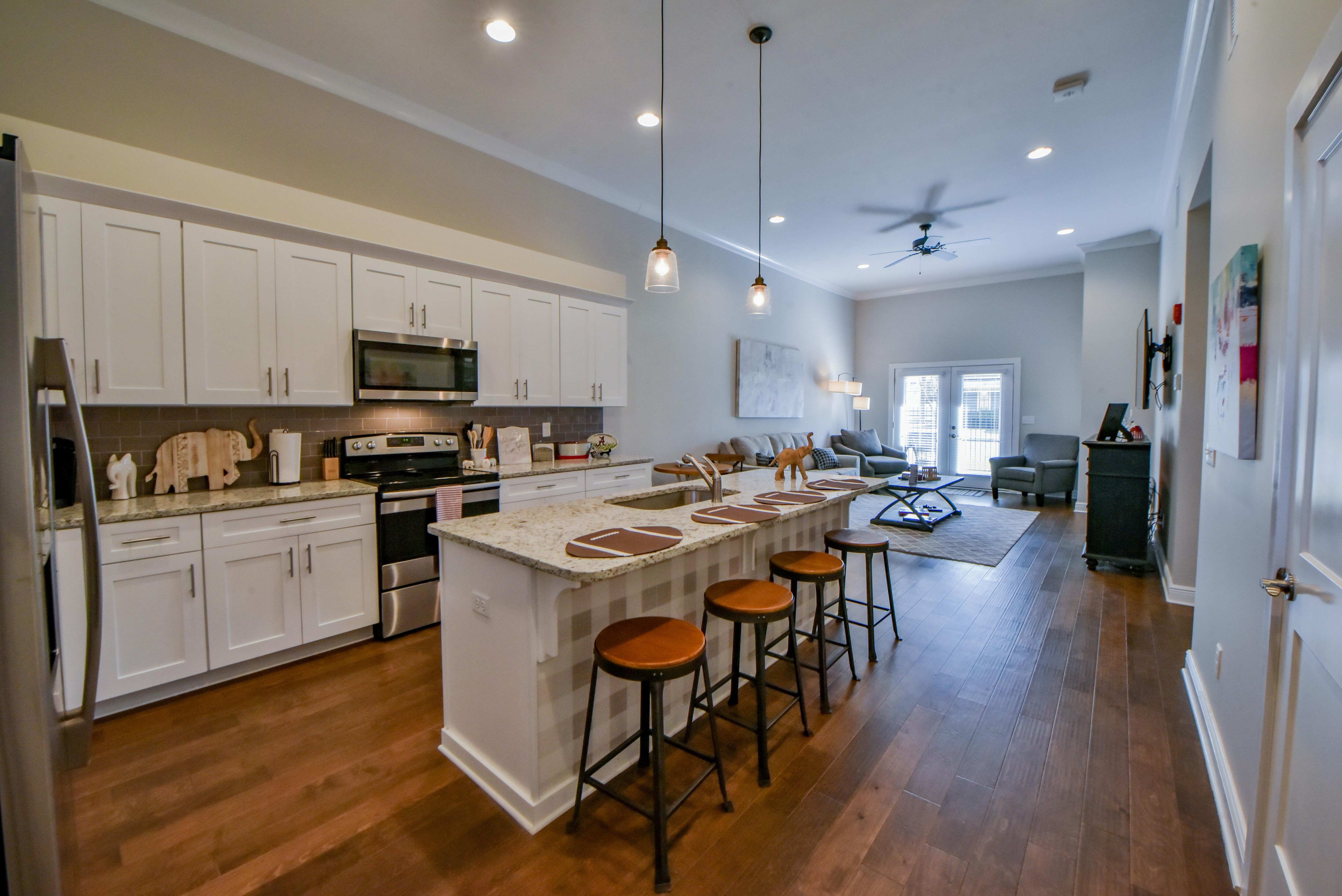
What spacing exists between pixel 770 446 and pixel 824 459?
3.58 ft

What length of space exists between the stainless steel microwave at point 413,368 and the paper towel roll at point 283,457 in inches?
15.6

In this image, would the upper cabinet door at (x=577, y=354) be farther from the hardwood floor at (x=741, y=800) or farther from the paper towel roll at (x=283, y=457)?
the hardwood floor at (x=741, y=800)

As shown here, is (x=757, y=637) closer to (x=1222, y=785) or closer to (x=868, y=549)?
(x=868, y=549)

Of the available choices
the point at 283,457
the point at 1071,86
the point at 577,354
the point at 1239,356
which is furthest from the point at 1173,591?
the point at 283,457

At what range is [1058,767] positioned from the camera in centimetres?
201

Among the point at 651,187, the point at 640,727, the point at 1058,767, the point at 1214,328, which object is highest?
the point at 651,187

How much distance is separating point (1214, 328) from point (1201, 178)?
1.37 meters

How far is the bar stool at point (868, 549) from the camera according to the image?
2.78 m

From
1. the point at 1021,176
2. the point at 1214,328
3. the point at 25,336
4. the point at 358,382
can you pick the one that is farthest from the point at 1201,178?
the point at 358,382

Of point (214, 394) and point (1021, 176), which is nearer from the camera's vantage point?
point (214, 394)

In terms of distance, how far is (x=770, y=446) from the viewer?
22.3 ft

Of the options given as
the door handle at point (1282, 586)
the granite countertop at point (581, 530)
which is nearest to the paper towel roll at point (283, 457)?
the granite countertop at point (581, 530)

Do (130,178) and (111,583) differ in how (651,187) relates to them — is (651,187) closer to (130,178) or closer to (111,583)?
(130,178)

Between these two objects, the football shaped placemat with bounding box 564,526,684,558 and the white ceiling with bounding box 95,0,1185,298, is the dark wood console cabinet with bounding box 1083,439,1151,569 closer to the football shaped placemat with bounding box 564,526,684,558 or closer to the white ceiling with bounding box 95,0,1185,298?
the white ceiling with bounding box 95,0,1185,298
